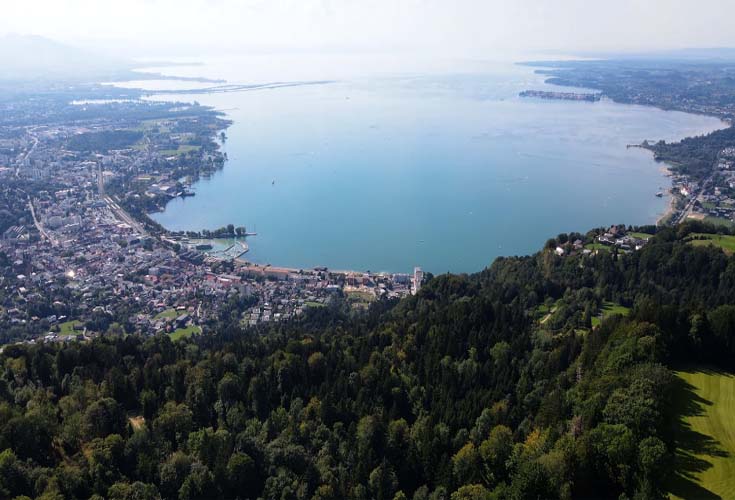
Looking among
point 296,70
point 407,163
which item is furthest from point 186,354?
point 296,70

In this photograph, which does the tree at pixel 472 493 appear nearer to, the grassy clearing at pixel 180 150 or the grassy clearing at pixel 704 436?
the grassy clearing at pixel 704 436

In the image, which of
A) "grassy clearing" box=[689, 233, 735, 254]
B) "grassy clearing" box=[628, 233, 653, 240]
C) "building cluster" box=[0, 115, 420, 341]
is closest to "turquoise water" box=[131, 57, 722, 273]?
"building cluster" box=[0, 115, 420, 341]

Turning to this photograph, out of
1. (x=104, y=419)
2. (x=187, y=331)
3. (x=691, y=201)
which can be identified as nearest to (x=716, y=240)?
(x=691, y=201)

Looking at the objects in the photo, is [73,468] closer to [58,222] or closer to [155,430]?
[155,430]

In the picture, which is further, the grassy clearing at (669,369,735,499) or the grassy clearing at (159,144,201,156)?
the grassy clearing at (159,144,201,156)

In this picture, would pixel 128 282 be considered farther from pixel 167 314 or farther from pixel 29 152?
pixel 29 152

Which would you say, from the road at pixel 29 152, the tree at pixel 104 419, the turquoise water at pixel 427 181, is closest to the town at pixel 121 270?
the road at pixel 29 152

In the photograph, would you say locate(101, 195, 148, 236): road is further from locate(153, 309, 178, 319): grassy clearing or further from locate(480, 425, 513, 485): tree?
locate(480, 425, 513, 485): tree
